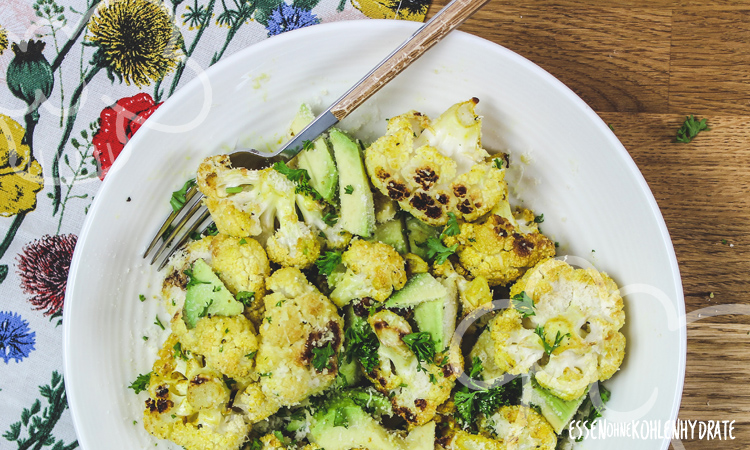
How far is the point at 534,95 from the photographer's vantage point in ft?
6.23

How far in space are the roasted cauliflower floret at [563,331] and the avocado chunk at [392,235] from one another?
1.40 feet

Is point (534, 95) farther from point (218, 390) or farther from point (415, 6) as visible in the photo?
point (218, 390)

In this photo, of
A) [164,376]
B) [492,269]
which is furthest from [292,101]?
[164,376]

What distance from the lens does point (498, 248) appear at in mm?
1874

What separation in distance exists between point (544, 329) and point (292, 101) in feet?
4.02

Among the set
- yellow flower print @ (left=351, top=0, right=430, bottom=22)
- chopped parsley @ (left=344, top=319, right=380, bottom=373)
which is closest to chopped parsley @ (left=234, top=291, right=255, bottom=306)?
chopped parsley @ (left=344, top=319, right=380, bottom=373)

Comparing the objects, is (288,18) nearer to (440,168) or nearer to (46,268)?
(440,168)

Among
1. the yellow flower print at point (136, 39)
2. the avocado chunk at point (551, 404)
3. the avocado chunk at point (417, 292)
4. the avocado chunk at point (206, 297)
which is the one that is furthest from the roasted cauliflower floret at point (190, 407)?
the yellow flower print at point (136, 39)

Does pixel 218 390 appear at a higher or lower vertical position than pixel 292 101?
lower

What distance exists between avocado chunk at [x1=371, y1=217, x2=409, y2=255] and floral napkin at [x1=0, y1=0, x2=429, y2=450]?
1.04m

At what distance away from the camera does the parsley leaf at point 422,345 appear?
178cm

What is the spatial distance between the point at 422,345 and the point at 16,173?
1885mm

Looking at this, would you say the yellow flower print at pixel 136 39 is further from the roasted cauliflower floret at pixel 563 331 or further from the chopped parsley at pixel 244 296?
A: the roasted cauliflower floret at pixel 563 331

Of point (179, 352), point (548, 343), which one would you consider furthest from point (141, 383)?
point (548, 343)
